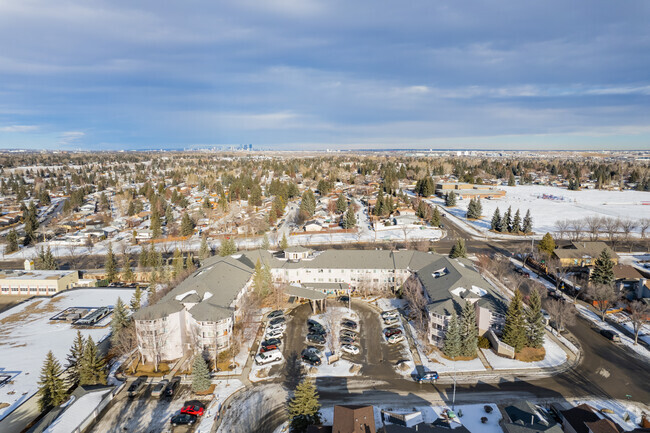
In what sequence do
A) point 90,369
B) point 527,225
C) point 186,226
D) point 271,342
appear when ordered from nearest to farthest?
point 90,369 < point 271,342 < point 527,225 < point 186,226

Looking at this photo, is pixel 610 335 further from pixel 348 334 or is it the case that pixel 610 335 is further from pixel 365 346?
pixel 348 334

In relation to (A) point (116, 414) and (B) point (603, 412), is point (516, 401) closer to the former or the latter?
(B) point (603, 412)

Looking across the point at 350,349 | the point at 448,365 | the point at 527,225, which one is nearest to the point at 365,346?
the point at 350,349

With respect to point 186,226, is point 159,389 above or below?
A: below

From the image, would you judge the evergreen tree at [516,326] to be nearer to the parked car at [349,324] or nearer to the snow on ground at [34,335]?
the parked car at [349,324]

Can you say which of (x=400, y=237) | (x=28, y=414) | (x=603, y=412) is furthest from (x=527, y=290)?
(x=28, y=414)

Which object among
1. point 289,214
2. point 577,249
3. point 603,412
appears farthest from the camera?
point 289,214
